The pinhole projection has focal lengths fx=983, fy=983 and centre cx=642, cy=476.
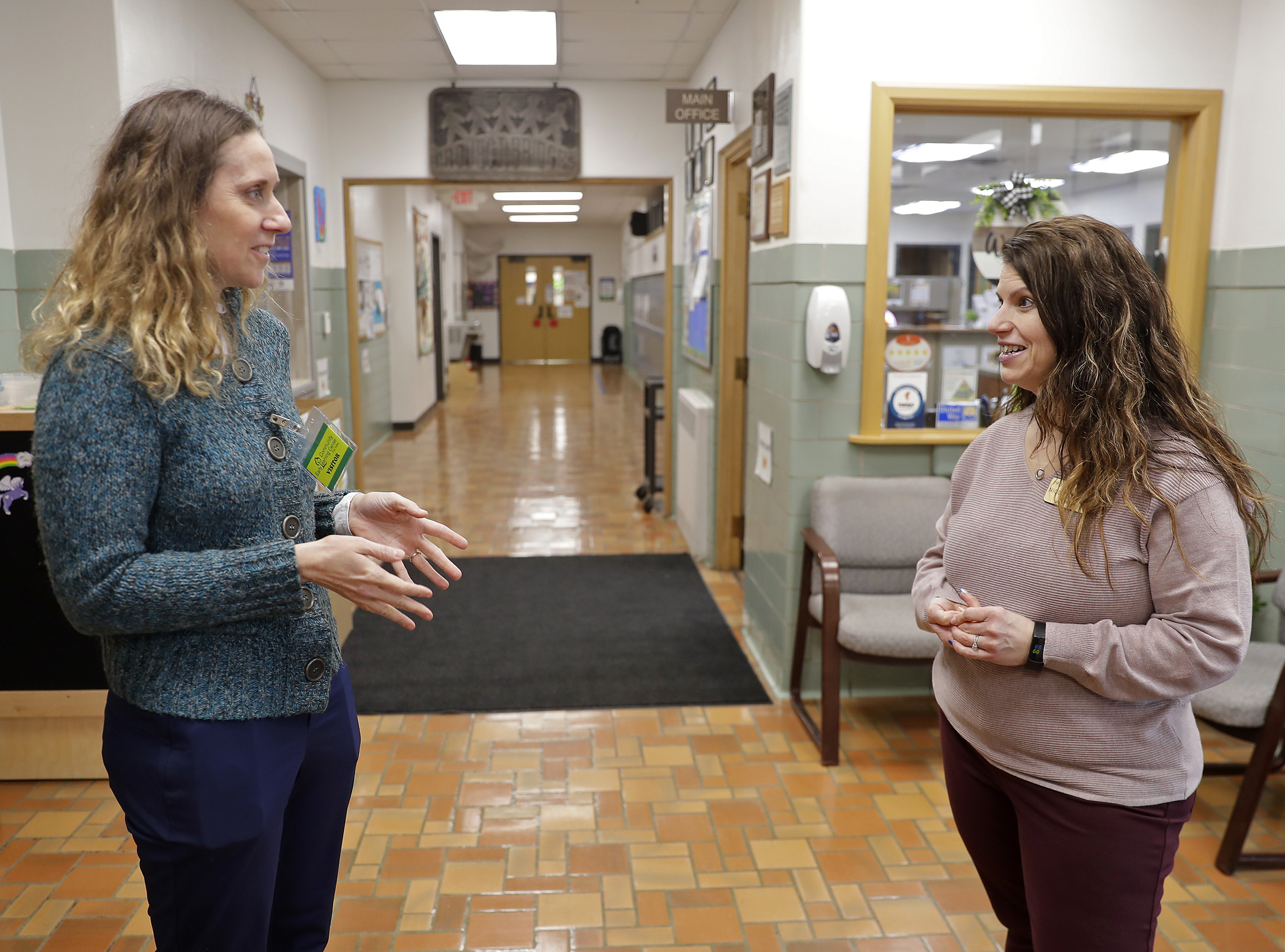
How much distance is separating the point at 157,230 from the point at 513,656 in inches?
124

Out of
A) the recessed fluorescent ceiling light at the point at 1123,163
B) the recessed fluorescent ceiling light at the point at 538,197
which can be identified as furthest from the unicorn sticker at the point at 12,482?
the recessed fluorescent ceiling light at the point at 538,197

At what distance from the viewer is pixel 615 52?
5504 millimetres

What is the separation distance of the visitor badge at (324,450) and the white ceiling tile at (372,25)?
154 inches

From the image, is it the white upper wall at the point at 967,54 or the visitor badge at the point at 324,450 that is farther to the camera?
the white upper wall at the point at 967,54

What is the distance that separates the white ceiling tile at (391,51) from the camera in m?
5.29

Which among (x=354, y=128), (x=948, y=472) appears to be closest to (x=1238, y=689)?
(x=948, y=472)

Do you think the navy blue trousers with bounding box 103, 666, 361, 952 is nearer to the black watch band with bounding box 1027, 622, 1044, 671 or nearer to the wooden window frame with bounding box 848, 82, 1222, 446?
the black watch band with bounding box 1027, 622, 1044, 671

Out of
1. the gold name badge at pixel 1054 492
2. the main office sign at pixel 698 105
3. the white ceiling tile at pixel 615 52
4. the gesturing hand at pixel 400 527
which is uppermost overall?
the white ceiling tile at pixel 615 52

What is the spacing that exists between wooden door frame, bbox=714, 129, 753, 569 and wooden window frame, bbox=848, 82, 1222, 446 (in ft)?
4.97

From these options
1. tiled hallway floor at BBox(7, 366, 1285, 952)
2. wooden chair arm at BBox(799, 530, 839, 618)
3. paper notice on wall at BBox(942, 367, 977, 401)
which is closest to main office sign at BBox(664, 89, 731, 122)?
paper notice on wall at BBox(942, 367, 977, 401)

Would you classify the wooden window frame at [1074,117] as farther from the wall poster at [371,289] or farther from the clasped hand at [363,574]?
the wall poster at [371,289]

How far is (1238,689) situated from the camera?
8.90 ft

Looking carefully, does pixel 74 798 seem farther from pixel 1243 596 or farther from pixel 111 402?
pixel 1243 596

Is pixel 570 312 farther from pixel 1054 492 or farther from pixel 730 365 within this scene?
pixel 1054 492
